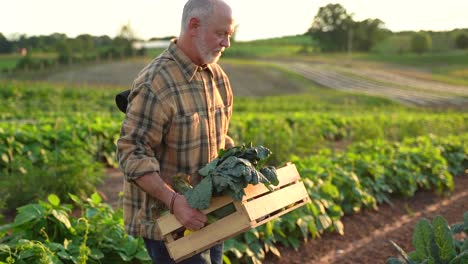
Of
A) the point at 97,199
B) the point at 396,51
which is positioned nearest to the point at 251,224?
the point at 97,199

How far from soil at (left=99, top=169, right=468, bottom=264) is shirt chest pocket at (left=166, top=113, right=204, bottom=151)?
2796 millimetres

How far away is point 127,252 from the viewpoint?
450cm

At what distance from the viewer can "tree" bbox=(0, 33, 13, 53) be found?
185 feet

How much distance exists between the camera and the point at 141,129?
2.93 meters

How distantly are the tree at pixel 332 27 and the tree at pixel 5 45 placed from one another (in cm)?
3638

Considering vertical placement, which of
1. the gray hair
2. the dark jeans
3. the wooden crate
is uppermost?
the gray hair

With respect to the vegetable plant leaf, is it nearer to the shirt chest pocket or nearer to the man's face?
the shirt chest pocket

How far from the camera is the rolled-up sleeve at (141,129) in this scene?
2.91 metres

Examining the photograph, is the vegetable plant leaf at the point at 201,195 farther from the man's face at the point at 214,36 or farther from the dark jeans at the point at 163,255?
the man's face at the point at 214,36

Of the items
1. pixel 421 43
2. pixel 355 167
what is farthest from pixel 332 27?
pixel 355 167

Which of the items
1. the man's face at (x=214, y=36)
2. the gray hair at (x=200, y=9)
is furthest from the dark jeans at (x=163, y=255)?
the gray hair at (x=200, y=9)

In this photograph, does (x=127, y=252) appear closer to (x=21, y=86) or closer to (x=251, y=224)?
(x=251, y=224)

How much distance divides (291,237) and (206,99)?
3.13m

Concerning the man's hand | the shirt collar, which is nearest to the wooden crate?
the man's hand
